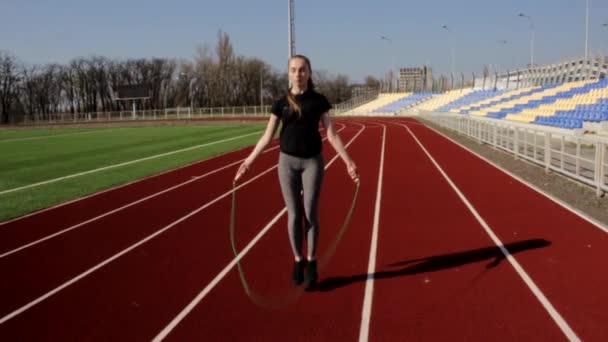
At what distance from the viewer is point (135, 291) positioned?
18.1 ft

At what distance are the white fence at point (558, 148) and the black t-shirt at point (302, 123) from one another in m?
6.87

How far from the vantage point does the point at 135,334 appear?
446cm

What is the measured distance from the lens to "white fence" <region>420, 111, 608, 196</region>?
10.1 metres

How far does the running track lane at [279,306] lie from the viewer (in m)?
4.39

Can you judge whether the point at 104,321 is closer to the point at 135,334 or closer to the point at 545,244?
the point at 135,334

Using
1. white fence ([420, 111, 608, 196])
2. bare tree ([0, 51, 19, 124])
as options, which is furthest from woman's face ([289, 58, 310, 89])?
bare tree ([0, 51, 19, 124])

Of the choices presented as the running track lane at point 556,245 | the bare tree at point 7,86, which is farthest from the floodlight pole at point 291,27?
the bare tree at point 7,86

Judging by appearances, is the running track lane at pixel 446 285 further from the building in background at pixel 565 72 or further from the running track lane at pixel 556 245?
the building in background at pixel 565 72

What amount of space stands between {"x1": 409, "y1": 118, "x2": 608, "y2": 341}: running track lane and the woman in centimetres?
214

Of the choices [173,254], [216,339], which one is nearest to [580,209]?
[173,254]

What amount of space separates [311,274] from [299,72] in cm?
187

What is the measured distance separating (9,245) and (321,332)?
5257 millimetres

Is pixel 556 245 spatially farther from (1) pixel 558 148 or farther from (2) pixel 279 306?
(1) pixel 558 148

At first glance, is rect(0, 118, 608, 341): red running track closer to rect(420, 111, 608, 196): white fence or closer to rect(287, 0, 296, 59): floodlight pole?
rect(420, 111, 608, 196): white fence
